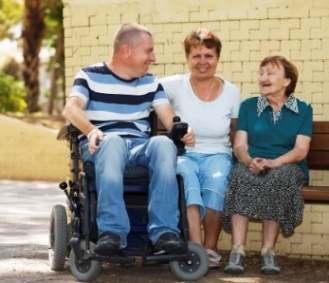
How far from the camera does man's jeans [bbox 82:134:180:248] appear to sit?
5.31 metres

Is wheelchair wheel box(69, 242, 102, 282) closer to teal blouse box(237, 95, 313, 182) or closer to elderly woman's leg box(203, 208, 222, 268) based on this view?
elderly woman's leg box(203, 208, 222, 268)

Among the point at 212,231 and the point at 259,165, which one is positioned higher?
the point at 259,165

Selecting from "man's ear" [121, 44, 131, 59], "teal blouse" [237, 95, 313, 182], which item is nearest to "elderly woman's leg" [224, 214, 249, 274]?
"teal blouse" [237, 95, 313, 182]

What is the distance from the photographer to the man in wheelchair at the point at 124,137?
5320mm

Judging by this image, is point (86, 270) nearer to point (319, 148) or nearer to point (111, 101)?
point (111, 101)

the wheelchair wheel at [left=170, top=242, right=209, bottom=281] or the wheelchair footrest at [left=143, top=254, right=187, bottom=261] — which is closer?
the wheelchair footrest at [left=143, top=254, right=187, bottom=261]

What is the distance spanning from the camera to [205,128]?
6.34 metres

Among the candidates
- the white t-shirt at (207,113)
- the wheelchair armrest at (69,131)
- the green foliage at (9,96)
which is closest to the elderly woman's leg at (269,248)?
the white t-shirt at (207,113)

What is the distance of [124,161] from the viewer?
5426mm

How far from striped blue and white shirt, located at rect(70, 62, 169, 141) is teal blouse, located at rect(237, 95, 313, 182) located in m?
0.84

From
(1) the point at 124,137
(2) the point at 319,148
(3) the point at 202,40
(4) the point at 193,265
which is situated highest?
(3) the point at 202,40

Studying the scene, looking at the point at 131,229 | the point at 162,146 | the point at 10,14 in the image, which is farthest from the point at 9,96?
the point at 162,146

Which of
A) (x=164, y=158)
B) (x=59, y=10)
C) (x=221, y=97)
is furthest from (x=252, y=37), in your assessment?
(x=59, y=10)

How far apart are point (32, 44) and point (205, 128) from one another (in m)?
18.9
